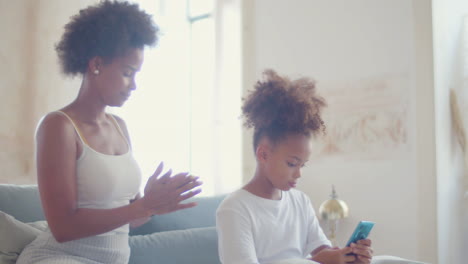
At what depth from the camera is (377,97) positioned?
3236mm

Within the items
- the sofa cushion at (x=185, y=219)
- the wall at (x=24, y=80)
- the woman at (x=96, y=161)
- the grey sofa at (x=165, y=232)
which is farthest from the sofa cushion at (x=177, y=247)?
the wall at (x=24, y=80)

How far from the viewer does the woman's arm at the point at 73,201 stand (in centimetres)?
134

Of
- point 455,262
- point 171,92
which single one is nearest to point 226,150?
point 171,92

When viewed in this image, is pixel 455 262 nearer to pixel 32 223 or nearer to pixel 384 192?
pixel 384 192

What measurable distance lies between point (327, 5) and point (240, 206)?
2306 mm

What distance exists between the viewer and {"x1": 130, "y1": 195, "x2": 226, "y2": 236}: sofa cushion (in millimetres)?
2270

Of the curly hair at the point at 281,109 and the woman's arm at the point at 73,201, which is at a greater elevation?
the curly hair at the point at 281,109

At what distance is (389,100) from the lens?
3.18 m

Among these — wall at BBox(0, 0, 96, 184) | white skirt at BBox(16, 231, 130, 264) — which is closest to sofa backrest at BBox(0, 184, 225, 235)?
white skirt at BBox(16, 231, 130, 264)

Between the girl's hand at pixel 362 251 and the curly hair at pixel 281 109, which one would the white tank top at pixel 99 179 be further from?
the girl's hand at pixel 362 251

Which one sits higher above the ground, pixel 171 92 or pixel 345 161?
pixel 171 92

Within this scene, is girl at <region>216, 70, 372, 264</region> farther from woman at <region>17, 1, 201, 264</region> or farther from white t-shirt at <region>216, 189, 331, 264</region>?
woman at <region>17, 1, 201, 264</region>

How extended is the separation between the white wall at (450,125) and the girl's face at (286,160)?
5.16 ft

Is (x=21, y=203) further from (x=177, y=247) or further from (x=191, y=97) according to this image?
(x=191, y=97)
